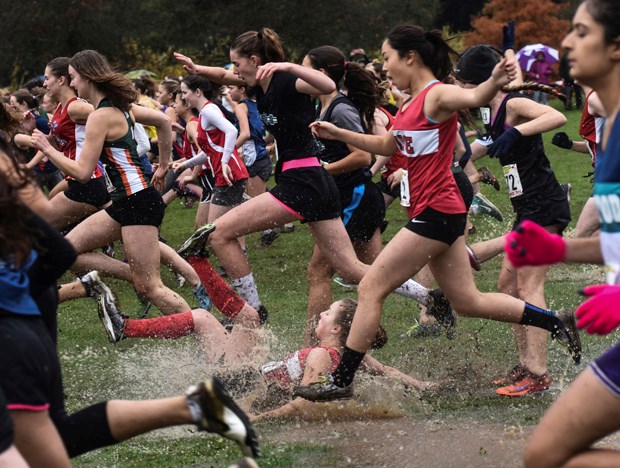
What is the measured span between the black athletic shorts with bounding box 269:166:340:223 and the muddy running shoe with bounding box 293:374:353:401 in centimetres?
152

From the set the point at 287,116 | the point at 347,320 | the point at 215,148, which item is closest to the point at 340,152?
the point at 287,116

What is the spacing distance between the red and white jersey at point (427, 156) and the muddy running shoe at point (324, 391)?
98 cm

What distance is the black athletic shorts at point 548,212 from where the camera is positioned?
6.91 m

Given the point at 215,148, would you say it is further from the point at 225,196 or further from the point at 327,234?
the point at 327,234

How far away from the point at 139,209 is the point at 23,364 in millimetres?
3914

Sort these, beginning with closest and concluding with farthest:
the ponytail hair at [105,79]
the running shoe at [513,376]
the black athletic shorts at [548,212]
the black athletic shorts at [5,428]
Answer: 1. the black athletic shorts at [5,428]
2. the running shoe at [513,376]
3. the black athletic shorts at [548,212]
4. the ponytail hair at [105,79]

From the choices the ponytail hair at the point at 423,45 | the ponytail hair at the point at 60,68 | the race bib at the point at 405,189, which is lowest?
the race bib at the point at 405,189

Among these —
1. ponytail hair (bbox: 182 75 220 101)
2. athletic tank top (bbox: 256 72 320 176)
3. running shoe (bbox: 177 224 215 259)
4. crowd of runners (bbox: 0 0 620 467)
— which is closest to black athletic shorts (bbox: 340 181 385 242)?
crowd of runners (bbox: 0 0 620 467)

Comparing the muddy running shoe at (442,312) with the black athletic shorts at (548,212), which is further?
the muddy running shoe at (442,312)

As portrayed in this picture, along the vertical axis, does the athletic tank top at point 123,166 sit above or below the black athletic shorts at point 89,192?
above

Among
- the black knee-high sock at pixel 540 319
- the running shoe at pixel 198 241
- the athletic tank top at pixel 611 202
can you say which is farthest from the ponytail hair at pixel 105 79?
the athletic tank top at pixel 611 202

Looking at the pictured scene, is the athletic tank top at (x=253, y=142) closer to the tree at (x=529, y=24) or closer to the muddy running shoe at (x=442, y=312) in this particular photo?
the muddy running shoe at (x=442, y=312)

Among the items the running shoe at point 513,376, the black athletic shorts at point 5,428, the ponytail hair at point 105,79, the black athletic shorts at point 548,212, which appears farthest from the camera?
the ponytail hair at point 105,79

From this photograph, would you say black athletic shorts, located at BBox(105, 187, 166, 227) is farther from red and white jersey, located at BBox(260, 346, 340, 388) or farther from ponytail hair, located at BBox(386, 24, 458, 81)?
ponytail hair, located at BBox(386, 24, 458, 81)
